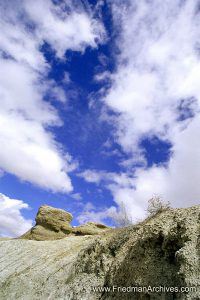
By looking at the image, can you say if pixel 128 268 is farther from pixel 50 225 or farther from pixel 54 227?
pixel 50 225

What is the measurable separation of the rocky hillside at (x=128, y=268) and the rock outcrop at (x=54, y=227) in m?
9.97

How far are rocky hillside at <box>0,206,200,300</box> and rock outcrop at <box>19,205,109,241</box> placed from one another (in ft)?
32.7

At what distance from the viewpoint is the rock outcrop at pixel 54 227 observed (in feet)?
113

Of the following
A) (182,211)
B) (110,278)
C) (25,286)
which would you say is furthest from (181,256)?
(25,286)

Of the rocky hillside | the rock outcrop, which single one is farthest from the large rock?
the rocky hillside

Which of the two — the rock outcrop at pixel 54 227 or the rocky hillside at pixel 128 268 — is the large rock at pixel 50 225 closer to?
the rock outcrop at pixel 54 227

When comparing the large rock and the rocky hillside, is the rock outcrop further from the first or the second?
the rocky hillside

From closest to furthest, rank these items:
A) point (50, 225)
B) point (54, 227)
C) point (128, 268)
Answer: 1. point (128, 268)
2. point (54, 227)
3. point (50, 225)

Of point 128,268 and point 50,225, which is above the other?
point 50,225

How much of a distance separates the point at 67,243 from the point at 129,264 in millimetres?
14128

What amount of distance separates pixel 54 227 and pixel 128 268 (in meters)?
23.1

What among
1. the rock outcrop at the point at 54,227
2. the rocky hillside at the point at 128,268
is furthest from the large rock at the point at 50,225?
the rocky hillside at the point at 128,268

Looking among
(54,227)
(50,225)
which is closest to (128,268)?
(54,227)

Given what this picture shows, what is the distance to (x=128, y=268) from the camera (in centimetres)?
1374
